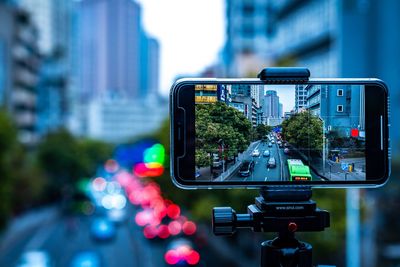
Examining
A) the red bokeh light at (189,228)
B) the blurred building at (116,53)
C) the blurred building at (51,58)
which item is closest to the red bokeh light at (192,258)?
the red bokeh light at (189,228)

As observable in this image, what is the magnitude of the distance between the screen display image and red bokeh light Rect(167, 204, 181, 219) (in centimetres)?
1932

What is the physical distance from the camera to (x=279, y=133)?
1860 mm

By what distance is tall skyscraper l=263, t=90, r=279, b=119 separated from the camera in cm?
184

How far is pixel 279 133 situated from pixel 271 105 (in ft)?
0.29

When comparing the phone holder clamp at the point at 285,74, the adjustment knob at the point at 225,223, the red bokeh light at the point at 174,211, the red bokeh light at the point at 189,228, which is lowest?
the red bokeh light at the point at 189,228

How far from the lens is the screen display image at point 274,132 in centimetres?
183

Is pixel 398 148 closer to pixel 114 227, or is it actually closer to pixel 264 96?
pixel 114 227

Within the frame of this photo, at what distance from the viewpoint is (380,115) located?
188cm

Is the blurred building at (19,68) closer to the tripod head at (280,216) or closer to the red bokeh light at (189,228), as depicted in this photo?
the red bokeh light at (189,228)

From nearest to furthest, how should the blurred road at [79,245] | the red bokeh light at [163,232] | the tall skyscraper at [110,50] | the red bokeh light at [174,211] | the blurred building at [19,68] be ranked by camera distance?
the blurred road at [79,245] < the red bokeh light at [174,211] < the red bokeh light at [163,232] < the blurred building at [19,68] < the tall skyscraper at [110,50]

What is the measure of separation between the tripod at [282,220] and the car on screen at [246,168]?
0.07 m

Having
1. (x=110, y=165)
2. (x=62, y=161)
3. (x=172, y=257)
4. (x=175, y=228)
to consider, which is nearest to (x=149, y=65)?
(x=110, y=165)

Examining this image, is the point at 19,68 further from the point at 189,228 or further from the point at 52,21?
the point at 52,21

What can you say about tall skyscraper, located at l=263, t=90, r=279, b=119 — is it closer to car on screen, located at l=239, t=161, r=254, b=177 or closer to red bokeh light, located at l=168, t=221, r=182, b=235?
car on screen, located at l=239, t=161, r=254, b=177
